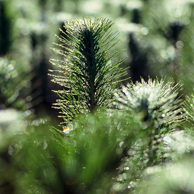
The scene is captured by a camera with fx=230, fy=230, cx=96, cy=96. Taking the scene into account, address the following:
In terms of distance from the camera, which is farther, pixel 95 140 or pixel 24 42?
pixel 24 42

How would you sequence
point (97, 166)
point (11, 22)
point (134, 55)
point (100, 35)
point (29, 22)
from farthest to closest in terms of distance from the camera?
point (29, 22) < point (134, 55) < point (11, 22) < point (100, 35) < point (97, 166)

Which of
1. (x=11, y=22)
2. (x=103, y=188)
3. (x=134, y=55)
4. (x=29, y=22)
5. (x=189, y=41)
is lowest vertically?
(x=103, y=188)

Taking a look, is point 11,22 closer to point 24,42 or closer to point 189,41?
point 24,42

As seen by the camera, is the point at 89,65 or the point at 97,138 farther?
the point at 89,65

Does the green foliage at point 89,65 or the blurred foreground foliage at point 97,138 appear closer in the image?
the blurred foreground foliage at point 97,138

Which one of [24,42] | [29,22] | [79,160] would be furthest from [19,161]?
[29,22]

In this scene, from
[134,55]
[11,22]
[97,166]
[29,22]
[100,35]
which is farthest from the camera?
[29,22]

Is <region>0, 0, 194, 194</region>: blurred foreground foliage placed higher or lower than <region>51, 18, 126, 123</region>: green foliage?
lower

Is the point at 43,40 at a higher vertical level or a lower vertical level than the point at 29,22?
lower

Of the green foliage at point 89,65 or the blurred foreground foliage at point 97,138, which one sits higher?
the green foliage at point 89,65

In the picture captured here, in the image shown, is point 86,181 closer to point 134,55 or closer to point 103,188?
point 103,188

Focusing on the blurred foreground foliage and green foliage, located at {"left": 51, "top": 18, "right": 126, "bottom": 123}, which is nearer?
the blurred foreground foliage
